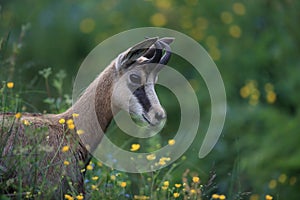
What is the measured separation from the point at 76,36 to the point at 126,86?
10445mm

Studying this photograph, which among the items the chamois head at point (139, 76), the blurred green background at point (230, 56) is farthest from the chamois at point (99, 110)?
the blurred green background at point (230, 56)

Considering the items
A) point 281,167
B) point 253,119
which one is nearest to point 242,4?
point 253,119

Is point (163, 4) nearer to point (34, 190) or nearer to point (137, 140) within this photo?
point (137, 140)

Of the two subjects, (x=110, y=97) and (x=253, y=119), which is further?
(x=253, y=119)

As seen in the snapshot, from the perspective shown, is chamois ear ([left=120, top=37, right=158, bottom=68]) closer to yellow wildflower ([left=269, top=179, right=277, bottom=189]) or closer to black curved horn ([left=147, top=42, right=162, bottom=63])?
black curved horn ([left=147, top=42, right=162, bottom=63])

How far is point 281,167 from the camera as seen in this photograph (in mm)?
11297

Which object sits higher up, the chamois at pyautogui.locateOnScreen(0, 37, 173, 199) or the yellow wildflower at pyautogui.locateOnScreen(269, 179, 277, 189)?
the chamois at pyautogui.locateOnScreen(0, 37, 173, 199)

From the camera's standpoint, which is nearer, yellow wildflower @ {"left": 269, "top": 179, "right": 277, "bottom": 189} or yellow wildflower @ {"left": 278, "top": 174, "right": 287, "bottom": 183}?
yellow wildflower @ {"left": 269, "top": 179, "right": 277, "bottom": 189}

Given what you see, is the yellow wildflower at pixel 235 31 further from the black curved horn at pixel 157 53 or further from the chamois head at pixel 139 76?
the black curved horn at pixel 157 53

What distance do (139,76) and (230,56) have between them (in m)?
7.80

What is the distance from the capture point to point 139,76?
671cm

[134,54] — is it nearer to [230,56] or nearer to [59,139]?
[59,139]

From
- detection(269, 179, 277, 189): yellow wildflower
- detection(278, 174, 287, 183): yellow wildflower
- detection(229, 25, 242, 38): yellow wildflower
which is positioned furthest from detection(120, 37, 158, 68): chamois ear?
detection(229, 25, 242, 38): yellow wildflower

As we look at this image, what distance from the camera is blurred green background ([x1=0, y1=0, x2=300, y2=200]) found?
11359 millimetres
